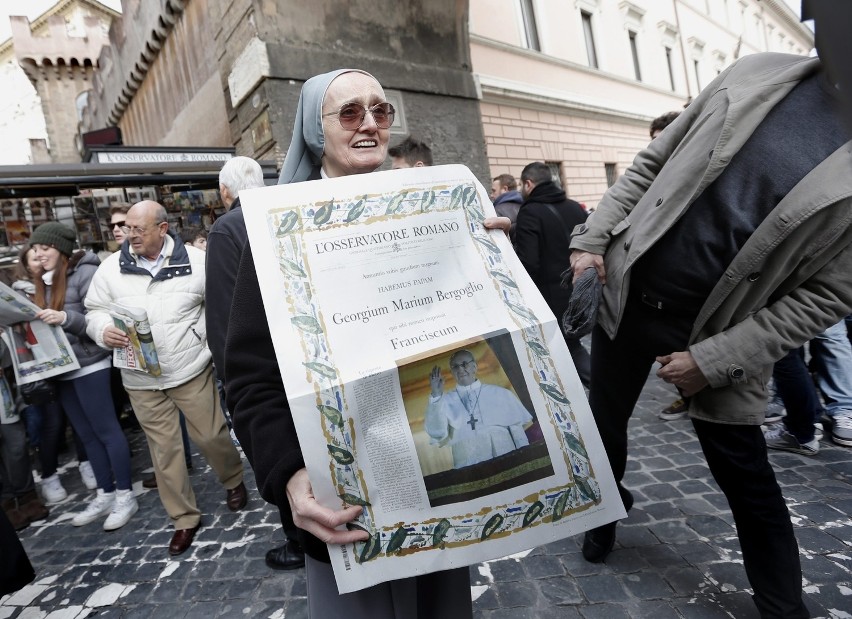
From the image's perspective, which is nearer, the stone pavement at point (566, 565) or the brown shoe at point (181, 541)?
the stone pavement at point (566, 565)

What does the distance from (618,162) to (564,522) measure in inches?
632

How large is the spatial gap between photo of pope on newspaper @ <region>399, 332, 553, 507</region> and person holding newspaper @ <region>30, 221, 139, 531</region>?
326 centimetres

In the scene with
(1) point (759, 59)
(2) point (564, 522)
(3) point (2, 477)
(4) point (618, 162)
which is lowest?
(3) point (2, 477)

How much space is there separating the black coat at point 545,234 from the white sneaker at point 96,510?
140 inches

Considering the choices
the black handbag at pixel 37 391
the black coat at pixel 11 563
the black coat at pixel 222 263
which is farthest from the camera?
the black handbag at pixel 37 391

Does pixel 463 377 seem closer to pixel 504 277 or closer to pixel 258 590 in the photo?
pixel 504 277

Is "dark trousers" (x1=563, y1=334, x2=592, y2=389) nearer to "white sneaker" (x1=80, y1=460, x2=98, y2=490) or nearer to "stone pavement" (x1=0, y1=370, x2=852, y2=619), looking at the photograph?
"stone pavement" (x1=0, y1=370, x2=852, y2=619)

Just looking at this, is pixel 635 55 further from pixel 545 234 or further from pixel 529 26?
pixel 545 234

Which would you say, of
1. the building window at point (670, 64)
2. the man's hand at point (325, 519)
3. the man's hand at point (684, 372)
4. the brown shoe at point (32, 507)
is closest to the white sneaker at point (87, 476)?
the brown shoe at point (32, 507)

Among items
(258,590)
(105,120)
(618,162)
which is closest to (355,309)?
(258,590)

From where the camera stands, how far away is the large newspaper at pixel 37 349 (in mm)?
3211

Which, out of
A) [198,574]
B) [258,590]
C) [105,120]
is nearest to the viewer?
[258,590]

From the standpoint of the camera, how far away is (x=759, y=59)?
1.51 meters

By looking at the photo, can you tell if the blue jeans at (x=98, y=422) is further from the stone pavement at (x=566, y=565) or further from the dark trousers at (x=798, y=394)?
the dark trousers at (x=798, y=394)
